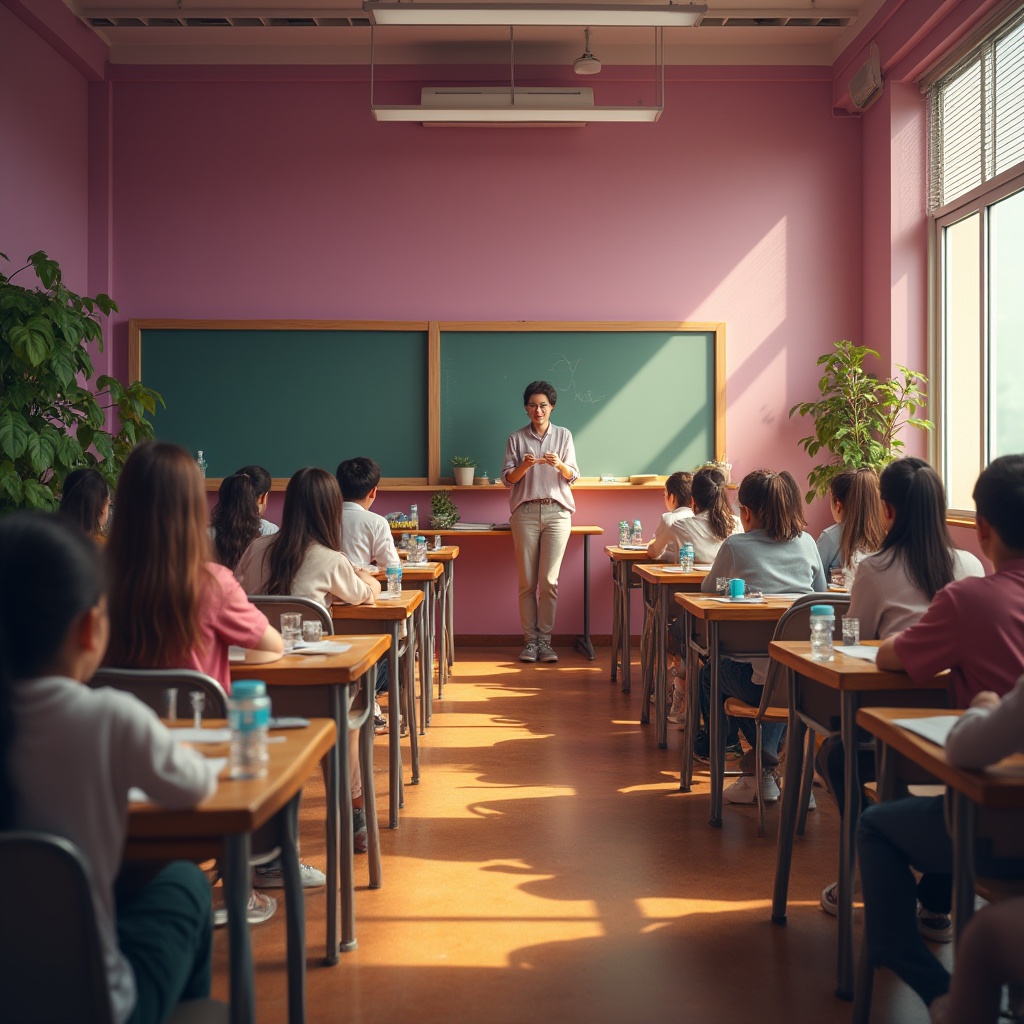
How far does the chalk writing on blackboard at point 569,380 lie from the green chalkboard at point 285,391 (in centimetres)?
93

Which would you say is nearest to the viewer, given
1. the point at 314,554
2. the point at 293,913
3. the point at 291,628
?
the point at 293,913

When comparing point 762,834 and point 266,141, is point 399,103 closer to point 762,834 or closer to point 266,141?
point 266,141

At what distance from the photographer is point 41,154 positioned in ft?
21.5

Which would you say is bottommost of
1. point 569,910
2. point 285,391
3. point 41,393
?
point 569,910

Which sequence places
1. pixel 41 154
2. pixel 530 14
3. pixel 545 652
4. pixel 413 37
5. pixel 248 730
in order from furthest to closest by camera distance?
pixel 413 37
pixel 545 652
pixel 41 154
pixel 530 14
pixel 248 730

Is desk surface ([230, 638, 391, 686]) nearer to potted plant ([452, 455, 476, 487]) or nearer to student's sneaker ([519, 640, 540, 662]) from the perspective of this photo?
student's sneaker ([519, 640, 540, 662])

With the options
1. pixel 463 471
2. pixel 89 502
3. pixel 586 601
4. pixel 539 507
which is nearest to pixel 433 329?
pixel 463 471

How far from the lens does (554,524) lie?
7117 millimetres

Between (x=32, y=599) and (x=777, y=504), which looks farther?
(x=777, y=504)

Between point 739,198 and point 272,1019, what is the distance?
6622mm

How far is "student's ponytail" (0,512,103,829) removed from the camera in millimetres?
1303

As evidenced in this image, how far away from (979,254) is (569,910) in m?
4.93

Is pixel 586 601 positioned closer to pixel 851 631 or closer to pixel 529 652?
pixel 529 652

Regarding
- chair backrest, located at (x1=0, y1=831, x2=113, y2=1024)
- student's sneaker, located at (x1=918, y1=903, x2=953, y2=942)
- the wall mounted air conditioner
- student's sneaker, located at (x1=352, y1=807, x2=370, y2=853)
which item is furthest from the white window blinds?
chair backrest, located at (x1=0, y1=831, x2=113, y2=1024)
